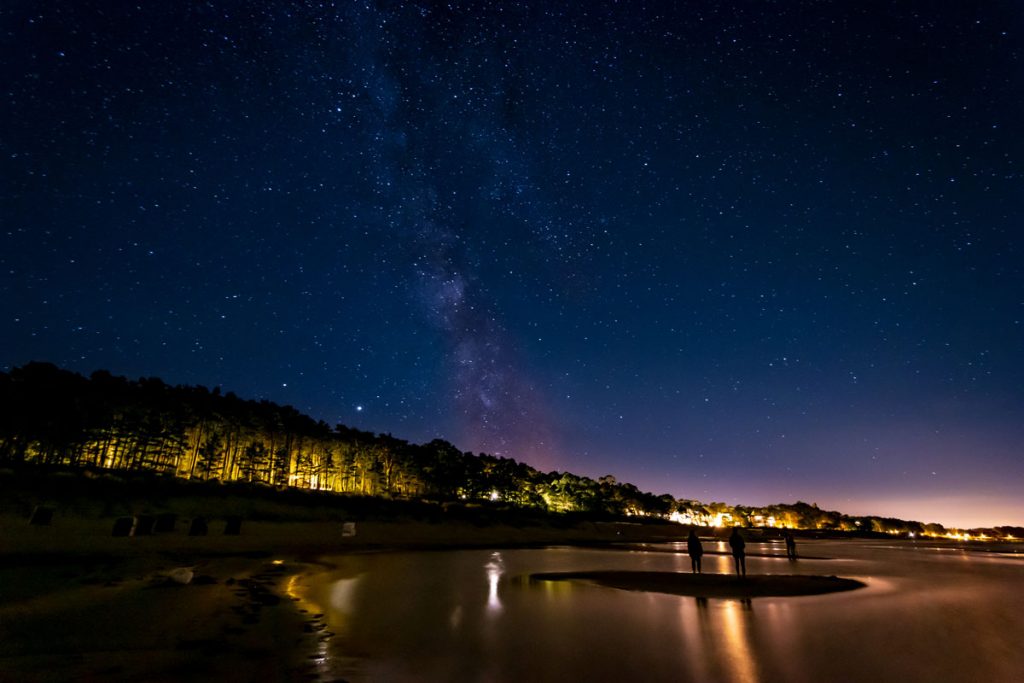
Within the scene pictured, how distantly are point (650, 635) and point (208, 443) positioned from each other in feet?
334

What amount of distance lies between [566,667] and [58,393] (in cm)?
9235

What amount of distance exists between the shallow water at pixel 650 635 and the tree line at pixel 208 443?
74.1 meters

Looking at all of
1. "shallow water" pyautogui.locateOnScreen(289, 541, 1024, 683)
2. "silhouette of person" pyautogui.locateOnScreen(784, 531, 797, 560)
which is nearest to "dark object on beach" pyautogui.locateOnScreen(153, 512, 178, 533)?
"shallow water" pyautogui.locateOnScreen(289, 541, 1024, 683)

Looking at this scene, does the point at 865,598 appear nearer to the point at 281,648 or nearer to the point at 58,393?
the point at 281,648

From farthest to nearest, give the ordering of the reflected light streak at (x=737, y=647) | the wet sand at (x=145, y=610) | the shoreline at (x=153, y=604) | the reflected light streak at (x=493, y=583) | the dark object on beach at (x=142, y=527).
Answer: the dark object on beach at (x=142, y=527)
the reflected light streak at (x=493, y=583)
the reflected light streak at (x=737, y=647)
the shoreline at (x=153, y=604)
the wet sand at (x=145, y=610)

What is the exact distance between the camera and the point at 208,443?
9388 cm

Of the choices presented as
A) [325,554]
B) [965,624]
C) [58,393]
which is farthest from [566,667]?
[58,393]

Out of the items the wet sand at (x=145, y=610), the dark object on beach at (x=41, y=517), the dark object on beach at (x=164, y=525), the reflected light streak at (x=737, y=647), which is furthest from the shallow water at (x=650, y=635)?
the dark object on beach at (x=41, y=517)

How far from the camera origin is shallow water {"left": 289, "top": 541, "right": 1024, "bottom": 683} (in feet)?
29.0

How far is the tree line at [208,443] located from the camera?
240 ft

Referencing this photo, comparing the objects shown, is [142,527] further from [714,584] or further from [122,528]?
[714,584]

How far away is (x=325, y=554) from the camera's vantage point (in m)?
34.9

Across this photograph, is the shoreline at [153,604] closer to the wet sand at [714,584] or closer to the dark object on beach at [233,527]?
the wet sand at [714,584]

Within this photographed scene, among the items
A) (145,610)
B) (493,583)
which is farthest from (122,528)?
(493,583)
